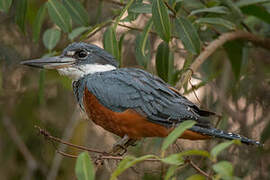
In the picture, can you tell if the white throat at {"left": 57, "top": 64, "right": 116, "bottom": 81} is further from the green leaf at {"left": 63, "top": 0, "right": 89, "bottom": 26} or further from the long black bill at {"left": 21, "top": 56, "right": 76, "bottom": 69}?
the green leaf at {"left": 63, "top": 0, "right": 89, "bottom": 26}

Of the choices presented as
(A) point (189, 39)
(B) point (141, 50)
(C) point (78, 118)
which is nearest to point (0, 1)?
(B) point (141, 50)

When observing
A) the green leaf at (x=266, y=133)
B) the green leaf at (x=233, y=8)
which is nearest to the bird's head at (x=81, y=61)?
the green leaf at (x=233, y=8)

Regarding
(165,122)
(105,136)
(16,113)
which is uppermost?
(165,122)

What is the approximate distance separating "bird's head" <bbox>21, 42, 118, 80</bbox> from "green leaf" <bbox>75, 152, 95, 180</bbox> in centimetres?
176

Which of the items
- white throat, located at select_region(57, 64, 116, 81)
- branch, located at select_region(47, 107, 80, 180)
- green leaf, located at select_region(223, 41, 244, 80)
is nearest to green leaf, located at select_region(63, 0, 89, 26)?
white throat, located at select_region(57, 64, 116, 81)

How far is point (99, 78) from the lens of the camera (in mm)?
3721

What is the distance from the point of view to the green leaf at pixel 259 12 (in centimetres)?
434

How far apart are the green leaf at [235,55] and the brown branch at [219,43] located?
0.52 feet

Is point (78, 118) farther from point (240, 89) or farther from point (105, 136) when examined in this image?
point (240, 89)

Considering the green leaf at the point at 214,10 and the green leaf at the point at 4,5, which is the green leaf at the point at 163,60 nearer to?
the green leaf at the point at 214,10

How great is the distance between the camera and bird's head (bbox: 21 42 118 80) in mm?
3932

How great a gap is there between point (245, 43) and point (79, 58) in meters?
1.65

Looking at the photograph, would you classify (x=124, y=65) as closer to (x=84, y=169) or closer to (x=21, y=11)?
(x=21, y=11)

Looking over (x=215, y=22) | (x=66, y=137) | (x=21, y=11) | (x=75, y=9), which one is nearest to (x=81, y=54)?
(x=75, y=9)
